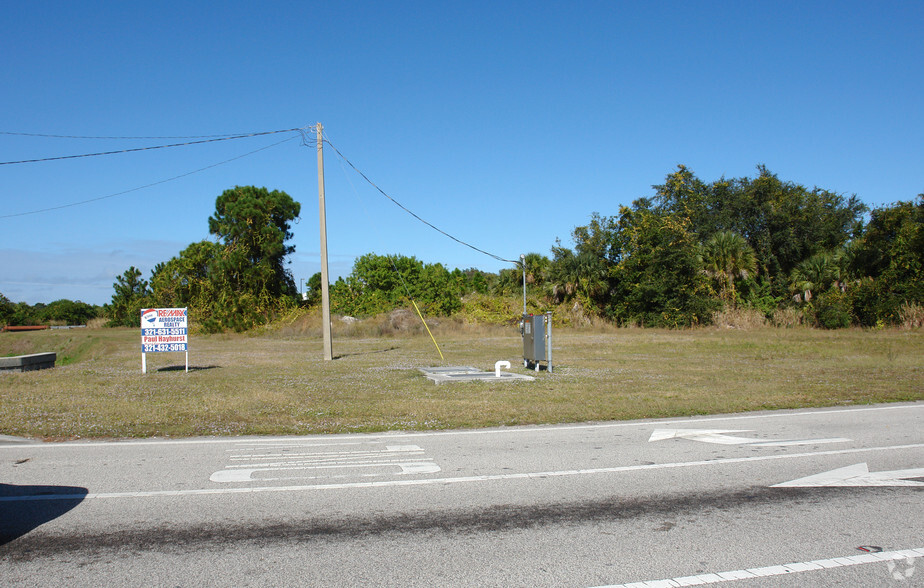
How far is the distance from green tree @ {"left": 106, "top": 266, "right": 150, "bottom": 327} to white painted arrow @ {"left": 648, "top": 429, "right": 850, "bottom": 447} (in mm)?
61412

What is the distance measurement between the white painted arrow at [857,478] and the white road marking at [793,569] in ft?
5.77

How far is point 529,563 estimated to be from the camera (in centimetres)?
419

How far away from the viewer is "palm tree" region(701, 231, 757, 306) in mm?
44406

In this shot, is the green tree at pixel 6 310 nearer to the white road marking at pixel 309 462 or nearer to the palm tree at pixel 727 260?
the palm tree at pixel 727 260

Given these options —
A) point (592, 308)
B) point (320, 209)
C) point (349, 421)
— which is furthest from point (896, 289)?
point (349, 421)

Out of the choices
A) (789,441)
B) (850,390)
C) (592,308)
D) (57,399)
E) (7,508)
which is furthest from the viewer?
(592,308)

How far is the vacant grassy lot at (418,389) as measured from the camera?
10.1 meters

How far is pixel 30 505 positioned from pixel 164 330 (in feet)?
49.2

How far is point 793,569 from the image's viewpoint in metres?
4.05

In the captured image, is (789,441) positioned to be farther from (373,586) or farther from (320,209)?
(320,209)

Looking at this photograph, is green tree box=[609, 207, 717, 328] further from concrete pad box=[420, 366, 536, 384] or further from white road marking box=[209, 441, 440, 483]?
white road marking box=[209, 441, 440, 483]

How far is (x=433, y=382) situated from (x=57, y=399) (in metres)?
7.71

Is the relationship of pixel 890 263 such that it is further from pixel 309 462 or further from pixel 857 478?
pixel 309 462

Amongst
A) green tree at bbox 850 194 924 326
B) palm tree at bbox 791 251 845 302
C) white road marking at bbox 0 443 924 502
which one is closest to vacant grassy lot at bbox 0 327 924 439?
white road marking at bbox 0 443 924 502
